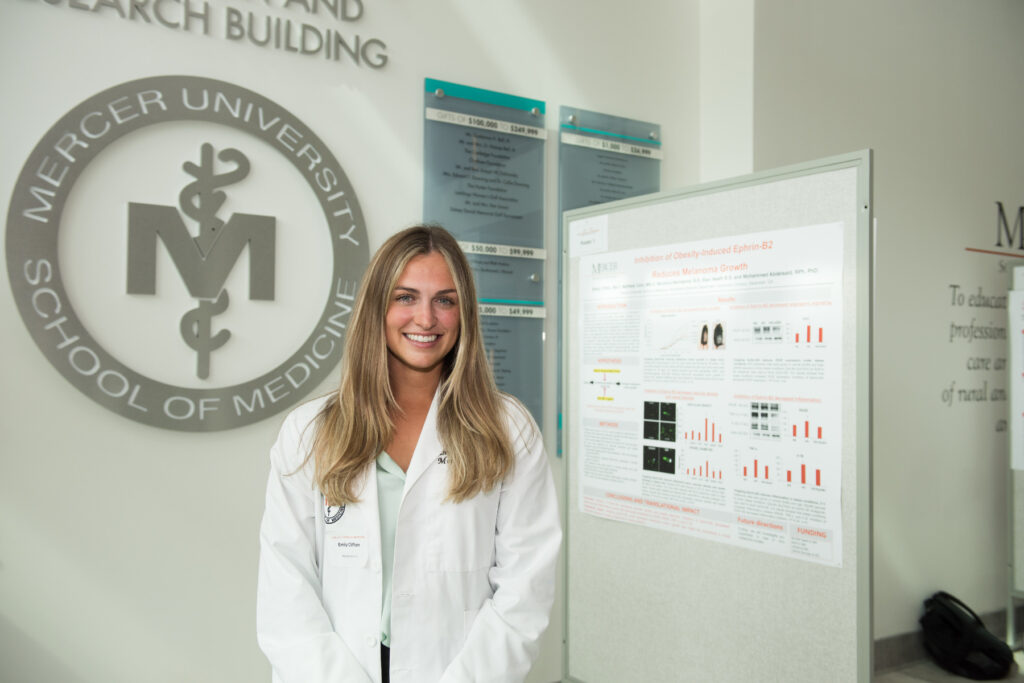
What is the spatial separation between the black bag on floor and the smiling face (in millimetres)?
3190

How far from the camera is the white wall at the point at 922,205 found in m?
3.37

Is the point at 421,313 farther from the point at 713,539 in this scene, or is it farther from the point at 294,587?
the point at 713,539

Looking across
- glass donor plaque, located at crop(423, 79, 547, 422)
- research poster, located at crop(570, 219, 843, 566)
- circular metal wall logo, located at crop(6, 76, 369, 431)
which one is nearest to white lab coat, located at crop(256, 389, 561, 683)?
research poster, located at crop(570, 219, 843, 566)

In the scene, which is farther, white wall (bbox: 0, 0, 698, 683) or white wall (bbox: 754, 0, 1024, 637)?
white wall (bbox: 754, 0, 1024, 637)

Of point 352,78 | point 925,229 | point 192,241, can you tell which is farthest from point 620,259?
point 925,229

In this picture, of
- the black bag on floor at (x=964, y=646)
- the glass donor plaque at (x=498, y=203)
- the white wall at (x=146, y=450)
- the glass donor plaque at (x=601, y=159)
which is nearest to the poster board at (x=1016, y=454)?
the black bag on floor at (x=964, y=646)

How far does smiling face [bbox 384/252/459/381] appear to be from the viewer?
1.55 m

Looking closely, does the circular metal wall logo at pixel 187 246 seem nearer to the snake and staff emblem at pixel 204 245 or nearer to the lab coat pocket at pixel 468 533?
the snake and staff emblem at pixel 204 245

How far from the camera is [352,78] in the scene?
106 inches

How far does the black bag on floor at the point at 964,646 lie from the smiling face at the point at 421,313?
10.5 feet

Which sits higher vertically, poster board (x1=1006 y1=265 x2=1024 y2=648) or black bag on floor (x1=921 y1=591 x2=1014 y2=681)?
poster board (x1=1006 y1=265 x2=1024 y2=648)

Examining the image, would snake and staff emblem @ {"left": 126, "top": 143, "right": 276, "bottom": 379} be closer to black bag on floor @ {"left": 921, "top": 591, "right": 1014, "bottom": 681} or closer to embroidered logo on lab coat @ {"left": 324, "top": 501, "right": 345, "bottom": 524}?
embroidered logo on lab coat @ {"left": 324, "top": 501, "right": 345, "bottom": 524}

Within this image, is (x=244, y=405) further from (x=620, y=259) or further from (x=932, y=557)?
(x=932, y=557)

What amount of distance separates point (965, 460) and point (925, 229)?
1.18m
